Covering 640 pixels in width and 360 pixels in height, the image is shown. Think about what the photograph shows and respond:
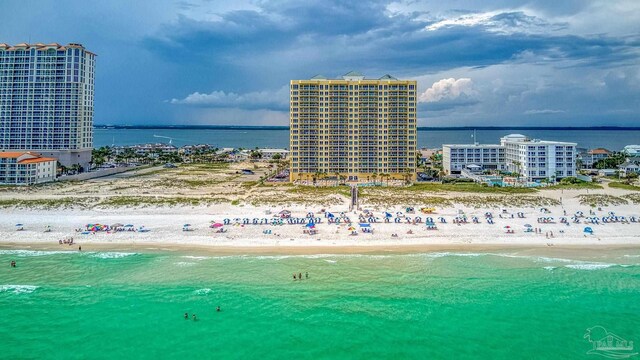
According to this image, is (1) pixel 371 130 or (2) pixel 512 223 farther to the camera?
(1) pixel 371 130

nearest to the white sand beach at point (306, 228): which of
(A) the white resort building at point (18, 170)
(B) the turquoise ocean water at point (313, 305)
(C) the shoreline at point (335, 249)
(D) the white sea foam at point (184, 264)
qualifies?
(C) the shoreline at point (335, 249)

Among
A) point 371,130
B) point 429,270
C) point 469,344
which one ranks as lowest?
point 469,344

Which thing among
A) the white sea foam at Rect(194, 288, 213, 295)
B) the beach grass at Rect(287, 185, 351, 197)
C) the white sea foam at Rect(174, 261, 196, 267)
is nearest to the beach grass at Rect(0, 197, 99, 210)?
the white sea foam at Rect(174, 261, 196, 267)

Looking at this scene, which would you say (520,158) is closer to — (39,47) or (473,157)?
(473,157)

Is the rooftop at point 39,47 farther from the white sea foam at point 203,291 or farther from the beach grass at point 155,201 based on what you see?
the white sea foam at point 203,291

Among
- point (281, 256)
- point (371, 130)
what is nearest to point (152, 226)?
point (281, 256)

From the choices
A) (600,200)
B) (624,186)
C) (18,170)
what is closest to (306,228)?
(600,200)

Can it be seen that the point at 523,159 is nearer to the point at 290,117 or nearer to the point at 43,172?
the point at 290,117
